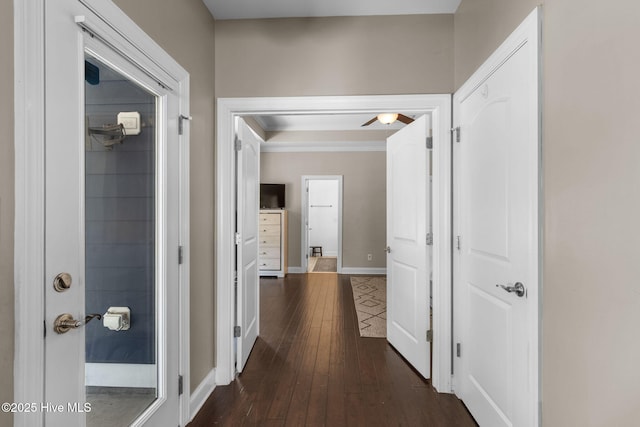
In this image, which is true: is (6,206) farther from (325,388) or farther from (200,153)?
(325,388)

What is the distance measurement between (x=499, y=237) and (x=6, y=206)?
1.98 metres

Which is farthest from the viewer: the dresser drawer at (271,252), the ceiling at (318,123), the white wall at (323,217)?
the white wall at (323,217)

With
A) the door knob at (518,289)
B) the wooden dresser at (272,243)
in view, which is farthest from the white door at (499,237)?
the wooden dresser at (272,243)

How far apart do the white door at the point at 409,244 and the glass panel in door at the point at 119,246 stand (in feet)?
6.04

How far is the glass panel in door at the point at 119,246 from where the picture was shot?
47.3 inches

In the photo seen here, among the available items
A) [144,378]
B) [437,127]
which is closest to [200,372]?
[144,378]

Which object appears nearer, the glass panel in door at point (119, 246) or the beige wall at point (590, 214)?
the beige wall at point (590, 214)

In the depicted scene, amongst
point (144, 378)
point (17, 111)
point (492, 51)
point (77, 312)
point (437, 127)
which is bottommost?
point (144, 378)

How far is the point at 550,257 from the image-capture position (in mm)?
1189

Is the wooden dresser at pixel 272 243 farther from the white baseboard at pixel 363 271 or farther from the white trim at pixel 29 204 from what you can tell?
the white trim at pixel 29 204

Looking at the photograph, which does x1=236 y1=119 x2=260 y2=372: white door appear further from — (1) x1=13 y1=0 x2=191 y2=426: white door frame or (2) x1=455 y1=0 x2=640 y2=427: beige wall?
(2) x1=455 y1=0 x2=640 y2=427: beige wall

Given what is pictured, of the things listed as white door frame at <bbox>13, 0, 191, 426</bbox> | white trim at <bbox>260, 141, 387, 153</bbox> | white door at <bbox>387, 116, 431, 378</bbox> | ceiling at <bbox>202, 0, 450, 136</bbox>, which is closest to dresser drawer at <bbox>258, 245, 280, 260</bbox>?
white trim at <bbox>260, 141, 387, 153</bbox>

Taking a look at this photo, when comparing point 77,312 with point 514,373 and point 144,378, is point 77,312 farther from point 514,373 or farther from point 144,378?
point 514,373

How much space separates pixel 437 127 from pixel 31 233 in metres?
2.27
